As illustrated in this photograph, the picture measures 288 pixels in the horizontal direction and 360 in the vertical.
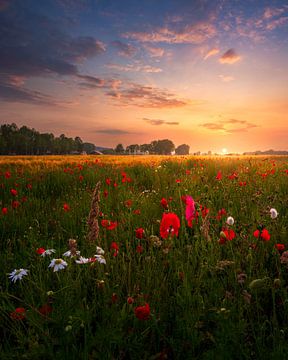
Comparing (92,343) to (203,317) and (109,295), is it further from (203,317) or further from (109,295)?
(203,317)

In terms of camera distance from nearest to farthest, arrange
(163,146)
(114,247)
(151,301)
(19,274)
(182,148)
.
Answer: (19,274) < (151,301) < (114,247) < (163,146) < (182,148)

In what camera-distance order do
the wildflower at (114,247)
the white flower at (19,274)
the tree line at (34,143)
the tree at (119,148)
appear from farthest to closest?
the tree at (119,148), the tree line at (34,143), the wildflower at (114,247), the white flower at (19,274)

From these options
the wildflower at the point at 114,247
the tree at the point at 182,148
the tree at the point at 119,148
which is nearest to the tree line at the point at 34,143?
the tree at the point at 119,148

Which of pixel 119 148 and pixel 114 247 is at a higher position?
pixel 119 148

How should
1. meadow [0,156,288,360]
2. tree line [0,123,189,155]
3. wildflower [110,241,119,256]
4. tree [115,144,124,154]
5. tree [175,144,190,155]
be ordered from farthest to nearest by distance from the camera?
1. tree [175,144,190,155]
2. tree [115,144,124,154]
3. tree line [0,123,189,155]
4. wildflower [110,241,119,256]
5. meadow [0,156,288,360]

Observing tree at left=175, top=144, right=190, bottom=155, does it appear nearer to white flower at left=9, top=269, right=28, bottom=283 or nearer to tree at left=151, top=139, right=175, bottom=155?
tree at left=151, top=139, right=175, bottom=155

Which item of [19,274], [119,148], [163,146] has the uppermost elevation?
[163,146]

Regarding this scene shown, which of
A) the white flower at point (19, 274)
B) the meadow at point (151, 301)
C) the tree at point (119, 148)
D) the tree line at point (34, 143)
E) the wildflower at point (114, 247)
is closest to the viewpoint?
the meadow at point (151, 301)

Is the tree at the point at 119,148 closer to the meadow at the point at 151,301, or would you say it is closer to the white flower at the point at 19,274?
the meadow at the point at 151,301

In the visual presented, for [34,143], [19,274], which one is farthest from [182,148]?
[19,274]

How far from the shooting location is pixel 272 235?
306 cm

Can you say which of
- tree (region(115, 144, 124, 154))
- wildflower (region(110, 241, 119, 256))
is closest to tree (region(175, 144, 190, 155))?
tree (region(115, 144, 124, 154))

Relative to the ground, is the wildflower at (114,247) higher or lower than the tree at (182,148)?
lower

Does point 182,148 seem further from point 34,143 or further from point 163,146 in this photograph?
point 34,143
